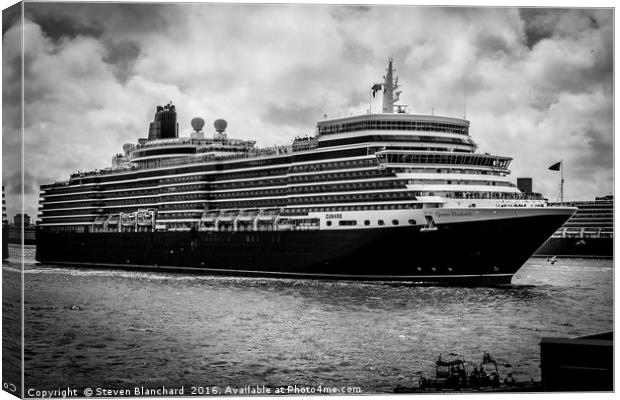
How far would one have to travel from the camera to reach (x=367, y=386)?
21594mm

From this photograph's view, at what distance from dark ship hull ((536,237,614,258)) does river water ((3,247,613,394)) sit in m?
17.6

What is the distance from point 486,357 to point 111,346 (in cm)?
1039

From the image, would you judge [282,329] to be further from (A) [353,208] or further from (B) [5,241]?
(A) [353,208]

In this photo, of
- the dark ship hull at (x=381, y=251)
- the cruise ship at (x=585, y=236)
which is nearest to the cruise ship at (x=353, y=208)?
the dark ship hull at (x=381, y=251)

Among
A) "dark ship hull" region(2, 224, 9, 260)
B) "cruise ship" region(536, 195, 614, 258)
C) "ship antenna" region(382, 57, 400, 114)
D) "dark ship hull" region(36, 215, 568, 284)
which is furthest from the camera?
"cruise ship" region(536, 195, 614, 258)

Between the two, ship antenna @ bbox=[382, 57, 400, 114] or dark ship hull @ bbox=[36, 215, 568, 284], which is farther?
dark ship hull @ bbox=[36, 215, 568, 284]

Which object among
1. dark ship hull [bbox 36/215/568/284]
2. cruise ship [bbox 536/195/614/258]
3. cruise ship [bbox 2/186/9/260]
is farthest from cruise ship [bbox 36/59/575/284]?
cruise ship [bbox 2/186/9/260]

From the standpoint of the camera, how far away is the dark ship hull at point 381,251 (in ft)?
122

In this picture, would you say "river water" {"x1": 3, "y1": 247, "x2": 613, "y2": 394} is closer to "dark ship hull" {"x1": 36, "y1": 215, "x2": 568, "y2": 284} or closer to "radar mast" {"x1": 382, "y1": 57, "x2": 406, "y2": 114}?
"dark ship hull" {"x1": 36, "y1": 215, "x2": 568, "y2": 284}

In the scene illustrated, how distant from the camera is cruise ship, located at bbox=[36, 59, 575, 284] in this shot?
37438 millimetres

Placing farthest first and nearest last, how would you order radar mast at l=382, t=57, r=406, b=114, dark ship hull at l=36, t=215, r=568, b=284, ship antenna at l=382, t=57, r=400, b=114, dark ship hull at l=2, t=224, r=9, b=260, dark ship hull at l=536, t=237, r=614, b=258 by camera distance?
dark ship hull at l=536, t=237, r=614, b=258 < dark ship hull at l=36, t=215, r=568, b=284 < radar mast at l=382, t=57, r=406, b=114 < ship antenna at l=382, t=57, r=400, b=114 < dark ship hull at l=2, t=224, r=9, b=260

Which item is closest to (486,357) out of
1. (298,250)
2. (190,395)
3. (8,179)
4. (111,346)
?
(190,395)

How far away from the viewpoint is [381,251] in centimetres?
3878

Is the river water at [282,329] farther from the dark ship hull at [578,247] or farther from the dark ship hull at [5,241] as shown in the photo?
the dark ship hull at [578,247]
